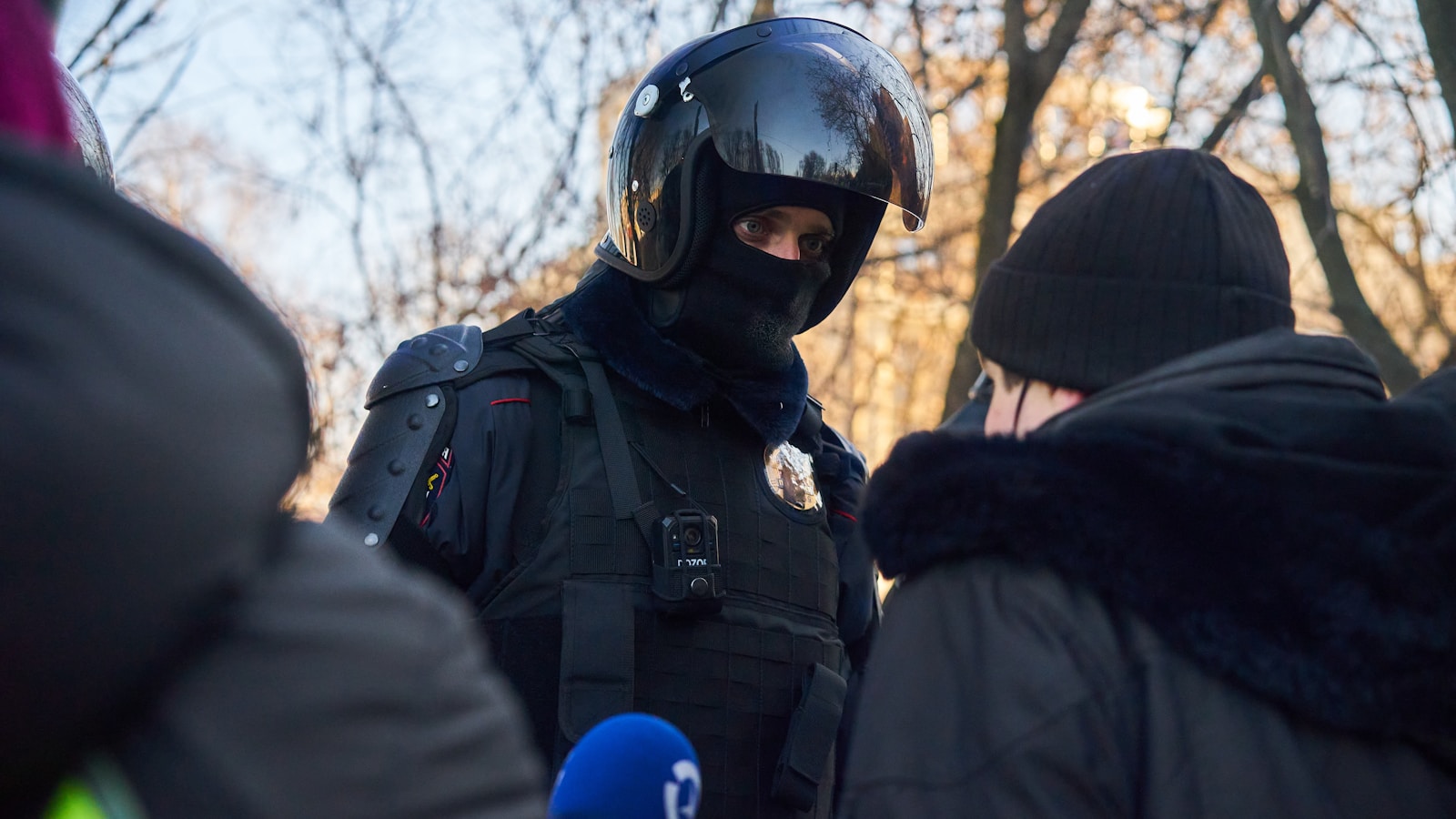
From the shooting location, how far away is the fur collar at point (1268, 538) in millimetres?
1260

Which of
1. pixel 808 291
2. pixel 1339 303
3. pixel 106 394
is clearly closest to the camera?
pixel 106 394

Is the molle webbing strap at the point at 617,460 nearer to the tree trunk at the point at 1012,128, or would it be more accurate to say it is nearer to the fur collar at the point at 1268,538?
the fur collar at the point at 1268,538

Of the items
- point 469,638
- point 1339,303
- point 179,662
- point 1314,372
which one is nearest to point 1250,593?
point 1314,372

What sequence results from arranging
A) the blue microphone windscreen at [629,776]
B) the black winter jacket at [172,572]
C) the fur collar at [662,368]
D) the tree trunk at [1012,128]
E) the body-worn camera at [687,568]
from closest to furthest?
the black winter jacket at [172,572]
the blue microphone windscreen at [629,776]
the body-worn camera at [687,568]
the fur collar at [662,368]
the tree trunk at [1012,128]

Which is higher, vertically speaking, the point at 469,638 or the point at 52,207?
the point at 52,207

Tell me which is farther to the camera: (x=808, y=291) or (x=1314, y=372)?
(x=808, y=291)

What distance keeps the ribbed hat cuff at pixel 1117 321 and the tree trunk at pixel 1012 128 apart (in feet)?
16.6

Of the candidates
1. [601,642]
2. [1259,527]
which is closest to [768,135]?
[601,642]

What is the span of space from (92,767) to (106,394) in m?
0.20

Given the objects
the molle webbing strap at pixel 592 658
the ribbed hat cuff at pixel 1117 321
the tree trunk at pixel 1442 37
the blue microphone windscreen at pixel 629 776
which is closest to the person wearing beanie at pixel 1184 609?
the ribbed hat cuff at pixel 1117 321

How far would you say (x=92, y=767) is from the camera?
650 millimetres

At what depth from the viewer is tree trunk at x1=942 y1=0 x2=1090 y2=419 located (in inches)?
263

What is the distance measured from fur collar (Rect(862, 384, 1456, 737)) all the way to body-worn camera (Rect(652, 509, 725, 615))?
3.40 feet

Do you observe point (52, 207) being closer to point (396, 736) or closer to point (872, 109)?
point (396, 736)
